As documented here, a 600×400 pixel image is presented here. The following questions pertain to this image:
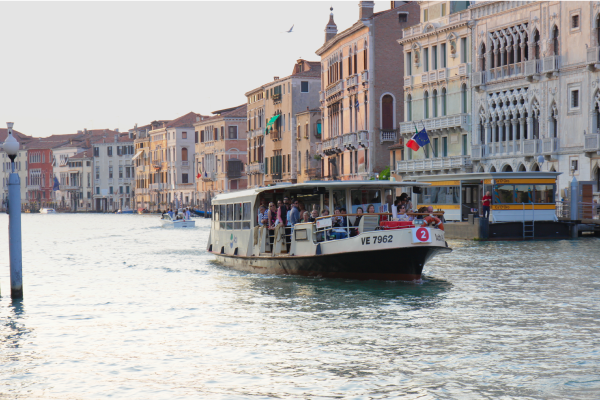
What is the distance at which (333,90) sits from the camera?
69.6 metres

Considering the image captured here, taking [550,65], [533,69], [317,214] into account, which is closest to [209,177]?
[533,69]

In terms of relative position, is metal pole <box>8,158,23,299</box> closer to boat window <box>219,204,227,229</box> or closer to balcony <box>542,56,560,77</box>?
boat window <box>219,204,227,229</box>

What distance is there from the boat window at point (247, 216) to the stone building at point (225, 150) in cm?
8232

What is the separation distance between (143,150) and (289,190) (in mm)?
118619

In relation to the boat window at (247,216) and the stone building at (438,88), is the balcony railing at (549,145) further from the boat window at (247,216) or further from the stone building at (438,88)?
the boat window at (247,216)

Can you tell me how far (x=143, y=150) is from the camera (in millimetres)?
138750

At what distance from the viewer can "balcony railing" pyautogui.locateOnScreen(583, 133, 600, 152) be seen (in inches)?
1679

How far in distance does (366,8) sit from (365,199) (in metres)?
42.2

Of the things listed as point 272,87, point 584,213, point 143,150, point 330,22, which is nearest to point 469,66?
point 584,213

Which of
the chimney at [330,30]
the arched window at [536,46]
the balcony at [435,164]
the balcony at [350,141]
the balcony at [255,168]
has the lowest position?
the balcony at [435,164]

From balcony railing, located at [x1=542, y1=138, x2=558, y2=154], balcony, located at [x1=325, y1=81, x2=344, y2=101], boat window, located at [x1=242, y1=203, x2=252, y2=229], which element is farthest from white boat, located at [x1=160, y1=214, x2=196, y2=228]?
boat window, located at [x1=242, y1=203, x2=252, y2=229]

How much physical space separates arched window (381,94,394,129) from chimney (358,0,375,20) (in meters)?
5.56

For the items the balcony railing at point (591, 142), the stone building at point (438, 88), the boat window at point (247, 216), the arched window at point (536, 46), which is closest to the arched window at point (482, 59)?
the stone building at point (438, 88)

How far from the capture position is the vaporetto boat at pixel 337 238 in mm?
19047
